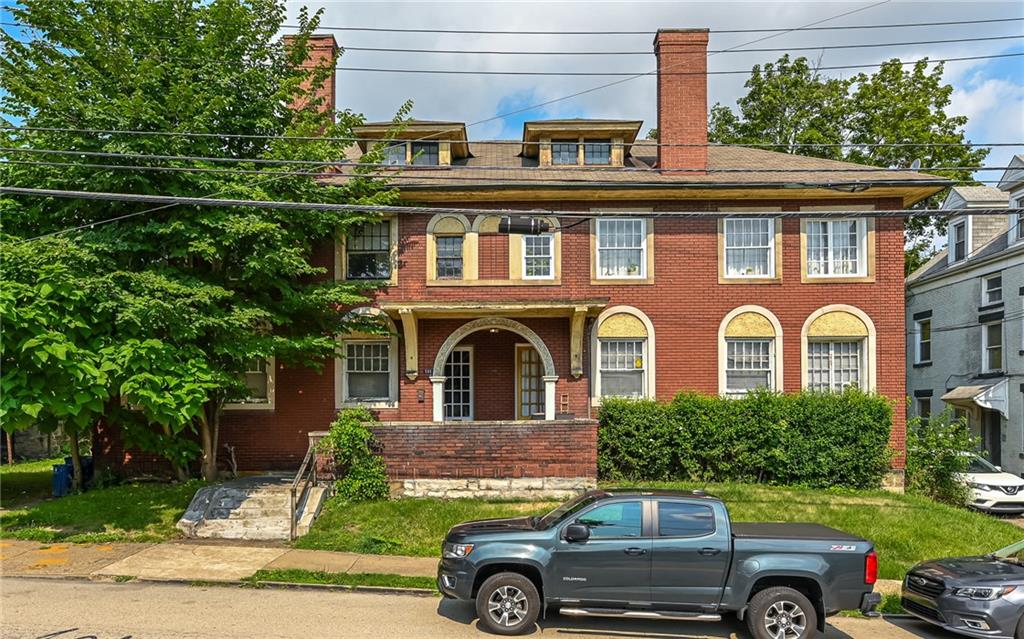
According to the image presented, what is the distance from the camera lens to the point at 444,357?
17.2 m

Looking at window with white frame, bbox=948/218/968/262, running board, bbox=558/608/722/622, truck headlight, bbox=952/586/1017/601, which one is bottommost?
running board, bbox=558/608/722/622

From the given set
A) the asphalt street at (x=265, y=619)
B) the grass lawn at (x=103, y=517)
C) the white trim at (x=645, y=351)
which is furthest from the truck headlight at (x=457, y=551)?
the white trim at (x=645, y=351)

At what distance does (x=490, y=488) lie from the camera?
48.4ft

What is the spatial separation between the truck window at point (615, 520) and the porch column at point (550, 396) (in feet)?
26.1

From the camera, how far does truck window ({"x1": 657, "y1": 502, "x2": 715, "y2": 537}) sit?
27.2 feet

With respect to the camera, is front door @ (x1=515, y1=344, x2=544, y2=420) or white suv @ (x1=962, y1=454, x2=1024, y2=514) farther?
front door @ (x1=515, y1=344, x2=544, y2=420)

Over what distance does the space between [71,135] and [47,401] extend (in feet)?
16.3

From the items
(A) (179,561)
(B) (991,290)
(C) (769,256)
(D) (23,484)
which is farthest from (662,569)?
(B) (991,290)

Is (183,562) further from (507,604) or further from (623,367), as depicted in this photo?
(623,367)

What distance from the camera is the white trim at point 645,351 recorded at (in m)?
17.4

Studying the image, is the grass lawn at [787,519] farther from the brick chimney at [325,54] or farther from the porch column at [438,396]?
the brick chimney at [325,54]

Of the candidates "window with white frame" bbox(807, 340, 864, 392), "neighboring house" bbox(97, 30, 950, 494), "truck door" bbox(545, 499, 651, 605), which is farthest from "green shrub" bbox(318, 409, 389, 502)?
"window with white frame" bbox(807, 340, 864, 392)

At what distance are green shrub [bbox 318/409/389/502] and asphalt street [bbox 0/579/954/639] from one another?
171 inches

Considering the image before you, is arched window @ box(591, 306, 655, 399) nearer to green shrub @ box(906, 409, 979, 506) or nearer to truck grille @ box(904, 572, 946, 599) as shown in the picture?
green shrub @ box(906, 409, 979, 506)
